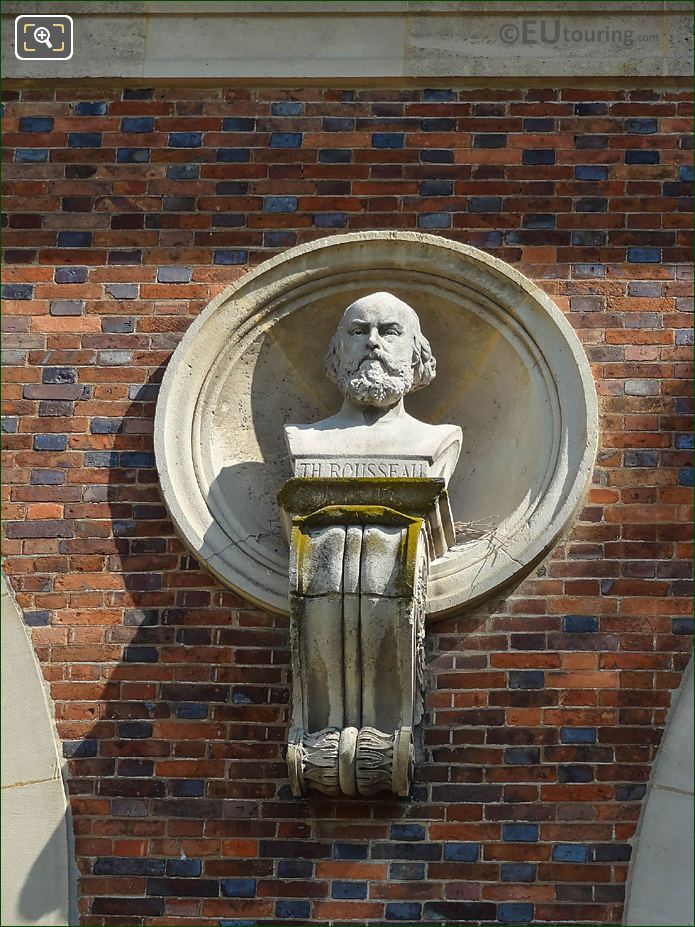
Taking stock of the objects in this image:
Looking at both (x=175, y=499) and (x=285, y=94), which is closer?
(x=175, y=499)

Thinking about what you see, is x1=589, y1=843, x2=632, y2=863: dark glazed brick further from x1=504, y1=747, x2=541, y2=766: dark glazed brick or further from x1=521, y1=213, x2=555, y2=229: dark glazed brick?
x1=521, y1=213, x2=555, y2=229: dark glazed brick

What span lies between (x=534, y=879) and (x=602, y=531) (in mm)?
1380

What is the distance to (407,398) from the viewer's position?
894 cm

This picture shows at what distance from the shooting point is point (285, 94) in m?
9.20

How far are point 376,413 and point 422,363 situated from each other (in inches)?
12.5

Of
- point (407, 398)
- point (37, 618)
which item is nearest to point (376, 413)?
point (407, 398)

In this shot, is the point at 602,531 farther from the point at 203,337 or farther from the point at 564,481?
the point at 203,337

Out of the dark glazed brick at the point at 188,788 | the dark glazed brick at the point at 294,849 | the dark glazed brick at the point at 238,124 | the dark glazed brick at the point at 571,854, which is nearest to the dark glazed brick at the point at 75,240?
the dark glazed brick at the point at 238,124

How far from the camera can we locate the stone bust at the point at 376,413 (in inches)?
320

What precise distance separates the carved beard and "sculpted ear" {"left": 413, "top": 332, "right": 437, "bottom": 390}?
0.41ft

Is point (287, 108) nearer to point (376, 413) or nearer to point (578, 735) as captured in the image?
point (376, 413)

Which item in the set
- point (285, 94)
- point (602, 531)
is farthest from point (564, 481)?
point (285, 94)

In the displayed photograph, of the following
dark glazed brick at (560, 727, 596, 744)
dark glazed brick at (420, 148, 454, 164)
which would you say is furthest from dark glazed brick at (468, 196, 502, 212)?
dark glazed brick at (560, 727, 596, 744)

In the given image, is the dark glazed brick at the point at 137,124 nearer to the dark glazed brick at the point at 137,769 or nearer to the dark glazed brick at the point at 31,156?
the dark glazed brick at the point at 31,156
